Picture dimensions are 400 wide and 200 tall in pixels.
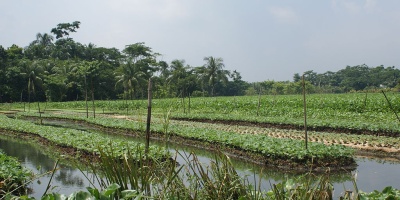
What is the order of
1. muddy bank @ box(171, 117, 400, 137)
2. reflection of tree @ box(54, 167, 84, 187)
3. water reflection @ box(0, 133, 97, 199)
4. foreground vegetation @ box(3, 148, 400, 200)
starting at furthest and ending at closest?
muddy bank @ box(171, 117, 400, 137) → reflection of tree @ box(54, 167, 84, 187) → water reflection @ box(0, 133, 97, 199) → foreground vegetation @ box(3, 148, 400, 200)

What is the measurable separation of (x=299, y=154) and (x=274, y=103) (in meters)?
20.2

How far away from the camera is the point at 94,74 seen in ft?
178

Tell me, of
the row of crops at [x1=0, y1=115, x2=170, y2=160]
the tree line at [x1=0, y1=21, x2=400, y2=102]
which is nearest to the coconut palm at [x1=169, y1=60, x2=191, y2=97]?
the tree line at [x1=0, y1=21, x2=400, y2=102]

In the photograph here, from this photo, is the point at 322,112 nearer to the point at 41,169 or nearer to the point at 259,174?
the point at 259,174

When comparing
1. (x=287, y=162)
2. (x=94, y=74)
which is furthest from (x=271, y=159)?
(x=94, y=74)

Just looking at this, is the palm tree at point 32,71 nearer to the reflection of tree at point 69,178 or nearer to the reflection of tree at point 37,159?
the reflection of tree at point 37,159

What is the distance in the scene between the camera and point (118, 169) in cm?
450

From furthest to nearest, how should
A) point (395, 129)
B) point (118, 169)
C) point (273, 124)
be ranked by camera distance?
point (273, 124), point (395, 129), point (118, 169)

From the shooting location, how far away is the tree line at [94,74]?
52.5 m

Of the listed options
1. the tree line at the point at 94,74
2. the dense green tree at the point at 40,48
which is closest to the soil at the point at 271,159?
the tree line at the point at 94,74

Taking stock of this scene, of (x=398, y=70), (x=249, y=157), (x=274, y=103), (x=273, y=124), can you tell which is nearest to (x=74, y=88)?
(x=274, y=103)

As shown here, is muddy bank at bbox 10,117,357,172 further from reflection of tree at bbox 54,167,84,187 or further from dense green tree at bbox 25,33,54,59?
dense green tree at bbox 25,33,54,59

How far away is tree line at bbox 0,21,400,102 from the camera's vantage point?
5247 centimetres

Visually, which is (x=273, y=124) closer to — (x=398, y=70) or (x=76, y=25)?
(x=76, y=25)
